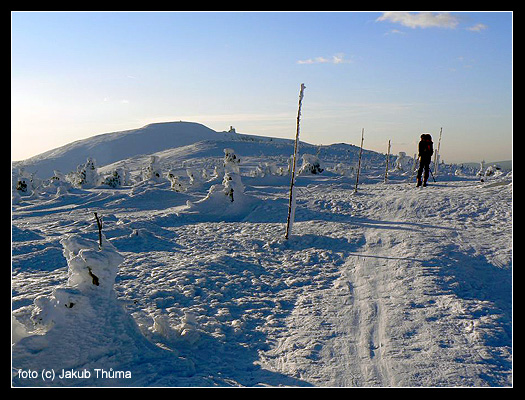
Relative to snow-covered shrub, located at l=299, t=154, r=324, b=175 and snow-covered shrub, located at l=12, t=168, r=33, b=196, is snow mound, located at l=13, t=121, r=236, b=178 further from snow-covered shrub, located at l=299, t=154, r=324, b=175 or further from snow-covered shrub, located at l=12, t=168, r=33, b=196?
snow-covered shrub, located at l=299, t=154, r=324, b=175

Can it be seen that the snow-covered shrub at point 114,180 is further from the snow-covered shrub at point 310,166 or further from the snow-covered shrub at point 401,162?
the snow-covered shrub at point 401,162

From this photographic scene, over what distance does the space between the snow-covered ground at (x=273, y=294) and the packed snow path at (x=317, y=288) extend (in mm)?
40

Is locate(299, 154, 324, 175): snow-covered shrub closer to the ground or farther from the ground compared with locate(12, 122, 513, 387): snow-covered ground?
farther from the ground

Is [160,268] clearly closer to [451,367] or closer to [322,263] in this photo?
[322,263]

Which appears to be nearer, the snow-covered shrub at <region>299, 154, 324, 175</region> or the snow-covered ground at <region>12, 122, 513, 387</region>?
the snow-covered ground at <region>12, 122, 513, 387</region>

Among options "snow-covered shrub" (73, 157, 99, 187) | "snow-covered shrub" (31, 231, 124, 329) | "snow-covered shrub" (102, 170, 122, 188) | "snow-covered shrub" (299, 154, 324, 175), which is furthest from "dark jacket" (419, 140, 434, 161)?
"snow-covered shrub" (73, 157, 99, 187)

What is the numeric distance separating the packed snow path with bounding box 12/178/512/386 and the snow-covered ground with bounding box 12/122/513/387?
0.04m

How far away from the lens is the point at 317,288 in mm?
9273

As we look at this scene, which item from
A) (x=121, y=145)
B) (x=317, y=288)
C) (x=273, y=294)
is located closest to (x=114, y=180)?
(x=273, y=294)

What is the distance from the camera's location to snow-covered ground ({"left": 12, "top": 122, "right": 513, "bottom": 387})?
5707mm

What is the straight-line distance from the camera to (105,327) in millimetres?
6012

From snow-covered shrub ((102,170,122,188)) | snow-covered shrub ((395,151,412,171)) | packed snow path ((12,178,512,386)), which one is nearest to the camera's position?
packed snow path ((12,178,512,386))

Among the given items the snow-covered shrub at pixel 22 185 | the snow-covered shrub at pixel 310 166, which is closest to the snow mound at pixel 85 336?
the snow-covered shrub at pixel 310 166
